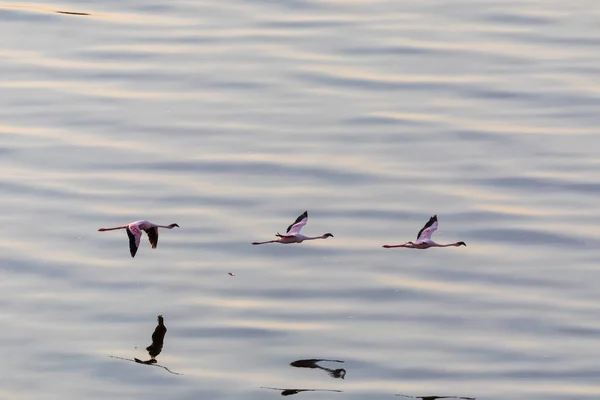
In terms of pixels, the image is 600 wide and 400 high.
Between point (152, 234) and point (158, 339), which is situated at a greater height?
point (152, 234)

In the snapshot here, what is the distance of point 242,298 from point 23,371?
12.6 feet

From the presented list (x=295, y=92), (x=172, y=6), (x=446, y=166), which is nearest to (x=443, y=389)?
(x=446, y=166)

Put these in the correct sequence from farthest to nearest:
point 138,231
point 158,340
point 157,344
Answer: point 138,231, point 158,340, point 157,344

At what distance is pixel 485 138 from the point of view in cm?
3534

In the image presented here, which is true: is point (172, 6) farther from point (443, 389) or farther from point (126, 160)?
point (443, 389)

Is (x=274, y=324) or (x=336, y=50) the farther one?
(x=336, y=50)

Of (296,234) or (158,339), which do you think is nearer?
(158,339)

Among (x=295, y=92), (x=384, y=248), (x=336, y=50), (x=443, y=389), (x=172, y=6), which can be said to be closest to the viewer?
(x=443, y=389)

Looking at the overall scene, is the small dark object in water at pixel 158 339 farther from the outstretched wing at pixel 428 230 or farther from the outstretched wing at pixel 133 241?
the outstretched wing at pixel 428 230

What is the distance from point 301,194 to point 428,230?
3.83 meters

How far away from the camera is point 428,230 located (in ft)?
98.1

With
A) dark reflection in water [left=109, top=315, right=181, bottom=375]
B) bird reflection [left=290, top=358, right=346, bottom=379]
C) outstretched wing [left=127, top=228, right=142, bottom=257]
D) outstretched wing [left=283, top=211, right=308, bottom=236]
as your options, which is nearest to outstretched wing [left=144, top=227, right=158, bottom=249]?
outstretched wing [left=127, top=228, right=142, bottom=257]

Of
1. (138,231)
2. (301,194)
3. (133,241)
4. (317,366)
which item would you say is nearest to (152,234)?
(138,231)

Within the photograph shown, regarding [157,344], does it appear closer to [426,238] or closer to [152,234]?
[152,234]
